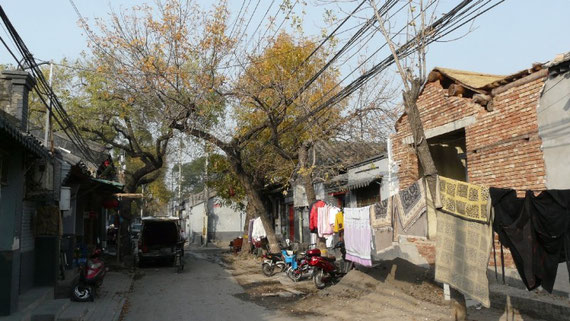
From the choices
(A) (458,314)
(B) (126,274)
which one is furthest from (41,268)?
(A) (458,314)

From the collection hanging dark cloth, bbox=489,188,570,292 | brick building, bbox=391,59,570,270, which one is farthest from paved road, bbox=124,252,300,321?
hanging dark cloth, bbox=489,188,570,292

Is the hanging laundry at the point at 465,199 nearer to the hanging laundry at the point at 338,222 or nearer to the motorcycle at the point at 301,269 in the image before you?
the hanging laundry at the point at 338,222

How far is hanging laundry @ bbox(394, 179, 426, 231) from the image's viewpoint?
314 inches

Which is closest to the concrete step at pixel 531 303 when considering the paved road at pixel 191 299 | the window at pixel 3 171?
the paved road at pixel 191 299

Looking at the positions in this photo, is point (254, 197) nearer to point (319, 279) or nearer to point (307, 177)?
point (307, 177)

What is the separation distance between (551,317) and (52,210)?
10.8 m

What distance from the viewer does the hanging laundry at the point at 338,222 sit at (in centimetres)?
1282

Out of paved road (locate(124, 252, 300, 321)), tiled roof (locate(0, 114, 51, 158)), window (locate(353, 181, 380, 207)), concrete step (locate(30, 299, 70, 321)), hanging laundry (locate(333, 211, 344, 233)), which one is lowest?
paved road (locate(124, 252, 300, 321))

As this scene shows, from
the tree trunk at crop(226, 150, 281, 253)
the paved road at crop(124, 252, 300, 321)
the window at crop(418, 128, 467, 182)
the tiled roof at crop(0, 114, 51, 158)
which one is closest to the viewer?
the tiled roof at crop(0, 114, 51, 158)

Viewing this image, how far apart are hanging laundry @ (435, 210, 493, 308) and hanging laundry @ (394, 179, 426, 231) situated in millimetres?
757

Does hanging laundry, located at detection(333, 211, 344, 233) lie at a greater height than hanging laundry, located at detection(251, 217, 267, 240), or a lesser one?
greater

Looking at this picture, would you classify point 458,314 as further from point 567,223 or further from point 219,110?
point 219,110

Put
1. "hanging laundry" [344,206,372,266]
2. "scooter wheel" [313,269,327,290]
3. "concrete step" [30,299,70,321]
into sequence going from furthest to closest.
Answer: "scooter wheel" [313,269,327,290] → "hanging laundry" [344,206,372,266] → "concrete step" [30,299,70,321]

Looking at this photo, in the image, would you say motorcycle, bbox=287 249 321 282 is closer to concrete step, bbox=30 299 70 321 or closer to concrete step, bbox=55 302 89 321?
concrete step, bbox=55 302 89 321
